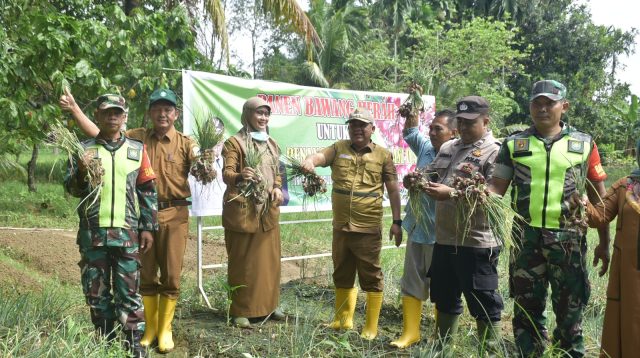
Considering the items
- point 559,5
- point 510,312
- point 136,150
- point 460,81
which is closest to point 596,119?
point 460,81

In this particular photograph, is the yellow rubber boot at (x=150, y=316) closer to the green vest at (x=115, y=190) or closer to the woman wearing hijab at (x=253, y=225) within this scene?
the woman wearing hijab at (x=253, y=225)

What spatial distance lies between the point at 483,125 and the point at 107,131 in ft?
7.87

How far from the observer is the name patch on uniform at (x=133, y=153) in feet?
11.9

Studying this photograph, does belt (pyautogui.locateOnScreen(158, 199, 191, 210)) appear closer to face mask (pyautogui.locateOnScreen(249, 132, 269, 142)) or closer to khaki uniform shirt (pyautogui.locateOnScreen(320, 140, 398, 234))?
face mask (pyautogui.locateOnScreen(249, 132, 269, 142))

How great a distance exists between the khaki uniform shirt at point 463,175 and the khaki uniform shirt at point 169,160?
1.79 m

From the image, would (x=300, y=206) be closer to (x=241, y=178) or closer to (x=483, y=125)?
(x=241, y=178)

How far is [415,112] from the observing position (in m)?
4.56

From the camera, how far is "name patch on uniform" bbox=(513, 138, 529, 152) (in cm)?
341

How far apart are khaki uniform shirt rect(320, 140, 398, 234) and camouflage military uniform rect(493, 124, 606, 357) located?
3.81ft

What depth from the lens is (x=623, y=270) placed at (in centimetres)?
314

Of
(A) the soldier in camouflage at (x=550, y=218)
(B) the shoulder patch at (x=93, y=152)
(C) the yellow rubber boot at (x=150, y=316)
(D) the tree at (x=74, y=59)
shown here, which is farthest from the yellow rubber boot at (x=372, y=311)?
(D) the tree at (x=74, y=59)

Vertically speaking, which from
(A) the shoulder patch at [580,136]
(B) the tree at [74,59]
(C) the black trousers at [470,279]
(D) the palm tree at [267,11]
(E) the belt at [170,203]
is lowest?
(C) the black trousers at [470,279]

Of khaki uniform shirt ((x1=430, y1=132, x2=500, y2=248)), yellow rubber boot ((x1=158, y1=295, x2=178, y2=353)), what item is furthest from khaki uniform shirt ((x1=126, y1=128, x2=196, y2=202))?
khaki uniform shirt ((x1=430, y1=132, x2=500, y2=248))

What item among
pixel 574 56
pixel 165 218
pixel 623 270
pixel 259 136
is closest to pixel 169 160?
pixel 165 218
